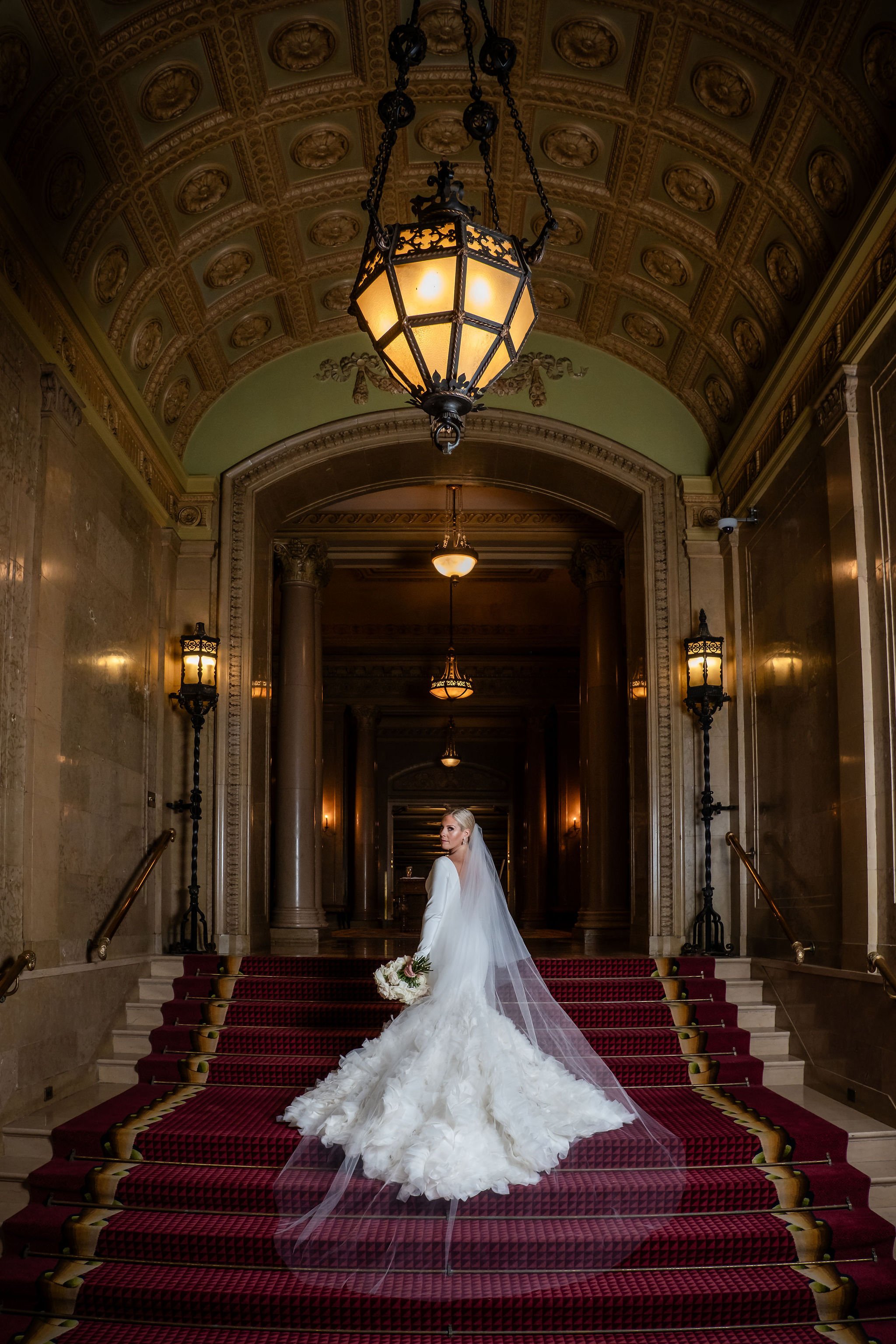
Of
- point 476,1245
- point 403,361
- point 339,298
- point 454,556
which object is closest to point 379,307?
point 403,361

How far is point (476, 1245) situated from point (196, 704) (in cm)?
530

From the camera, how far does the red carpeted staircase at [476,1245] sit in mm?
4609

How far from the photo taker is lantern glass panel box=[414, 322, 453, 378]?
4.28 m

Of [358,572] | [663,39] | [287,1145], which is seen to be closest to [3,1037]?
[287,1145]

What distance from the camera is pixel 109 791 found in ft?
26.3

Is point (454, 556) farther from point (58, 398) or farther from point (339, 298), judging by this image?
point (58, 398)

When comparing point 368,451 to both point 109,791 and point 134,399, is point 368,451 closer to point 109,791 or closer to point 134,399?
point 134,399

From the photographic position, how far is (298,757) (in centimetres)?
1214

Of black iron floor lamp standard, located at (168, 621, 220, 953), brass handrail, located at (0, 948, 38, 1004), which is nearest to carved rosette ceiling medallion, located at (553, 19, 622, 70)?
black iron floor lamp standard, located at (168, 621, 220, 953)

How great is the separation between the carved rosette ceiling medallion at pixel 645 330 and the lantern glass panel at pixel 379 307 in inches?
215

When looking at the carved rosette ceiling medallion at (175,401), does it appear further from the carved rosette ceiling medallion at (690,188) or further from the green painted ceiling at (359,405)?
the carved rosette ceiling medallion at (690,188)

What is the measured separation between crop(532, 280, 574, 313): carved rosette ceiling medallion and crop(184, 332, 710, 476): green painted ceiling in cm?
48

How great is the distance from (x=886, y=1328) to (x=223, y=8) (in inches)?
285

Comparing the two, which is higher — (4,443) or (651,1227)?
(4,443)
